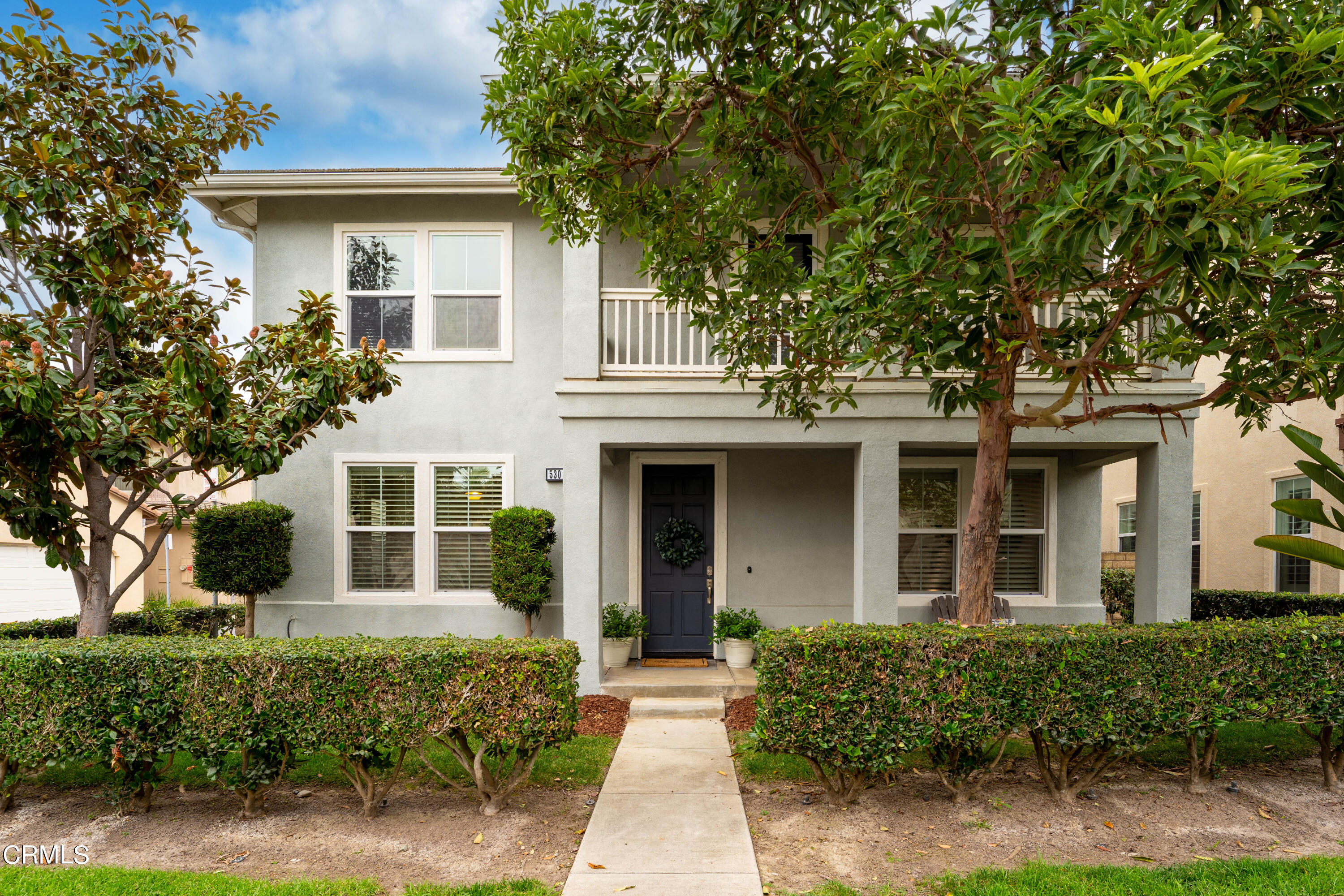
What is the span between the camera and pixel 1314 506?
137 inches

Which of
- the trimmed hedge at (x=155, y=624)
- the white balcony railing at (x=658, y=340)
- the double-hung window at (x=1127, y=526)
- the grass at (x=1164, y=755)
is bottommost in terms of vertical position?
the grass at (x=1164, y=755)

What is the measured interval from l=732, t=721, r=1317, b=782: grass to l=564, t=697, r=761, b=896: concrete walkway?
0.22 metres

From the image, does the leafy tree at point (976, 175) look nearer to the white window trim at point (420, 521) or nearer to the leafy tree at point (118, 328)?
the leafy tree at point (118, 328)

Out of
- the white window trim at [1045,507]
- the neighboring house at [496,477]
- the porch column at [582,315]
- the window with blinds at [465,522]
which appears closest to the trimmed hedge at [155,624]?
the neighboring house at [496,477]

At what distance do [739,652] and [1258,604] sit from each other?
7.03 m

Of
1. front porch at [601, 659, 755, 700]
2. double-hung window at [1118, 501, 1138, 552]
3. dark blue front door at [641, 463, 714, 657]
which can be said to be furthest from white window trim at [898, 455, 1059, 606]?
double-hung window at [1118, 501, 1138, 552]

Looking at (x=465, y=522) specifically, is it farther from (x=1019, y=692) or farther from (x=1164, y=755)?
(x=1164, y=755)

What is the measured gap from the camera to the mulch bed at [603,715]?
270 inches

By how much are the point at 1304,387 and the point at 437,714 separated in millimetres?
6169

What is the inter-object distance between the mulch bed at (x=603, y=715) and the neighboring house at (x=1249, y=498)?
7842 millimetres

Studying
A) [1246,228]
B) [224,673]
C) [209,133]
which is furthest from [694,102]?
[224,673]

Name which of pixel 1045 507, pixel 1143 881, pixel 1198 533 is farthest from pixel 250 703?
pixel 1198 533

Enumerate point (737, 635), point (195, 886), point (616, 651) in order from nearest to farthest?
point (195, 886), point (616, 651), point (737, 635)

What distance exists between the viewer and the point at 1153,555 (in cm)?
763
